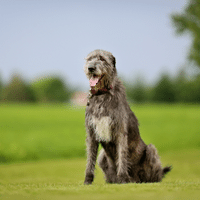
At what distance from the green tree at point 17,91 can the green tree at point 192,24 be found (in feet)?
251

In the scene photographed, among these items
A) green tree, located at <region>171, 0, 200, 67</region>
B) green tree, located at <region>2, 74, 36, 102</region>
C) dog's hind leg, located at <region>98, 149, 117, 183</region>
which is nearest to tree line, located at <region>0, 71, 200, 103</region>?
green tree, located at <region>2, 74, 36, 102</region>

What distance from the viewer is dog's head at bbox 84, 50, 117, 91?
17.5 feet

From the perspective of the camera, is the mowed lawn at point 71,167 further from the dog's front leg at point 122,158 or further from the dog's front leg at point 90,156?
the dog's front leg at point 122,158

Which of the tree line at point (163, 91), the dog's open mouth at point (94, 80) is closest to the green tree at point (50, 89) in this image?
the tree line at point (163, 91)

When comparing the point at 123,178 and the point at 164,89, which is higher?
the point at 164,89

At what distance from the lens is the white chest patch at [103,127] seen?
552 cm

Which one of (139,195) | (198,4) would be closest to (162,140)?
Answer: (198,4)

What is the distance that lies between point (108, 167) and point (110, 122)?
3.93 feet

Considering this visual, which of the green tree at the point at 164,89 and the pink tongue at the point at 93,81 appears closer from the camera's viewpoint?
the pink tongue at the point at 93,81

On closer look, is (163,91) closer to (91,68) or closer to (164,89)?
(164,89)

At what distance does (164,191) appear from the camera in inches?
167

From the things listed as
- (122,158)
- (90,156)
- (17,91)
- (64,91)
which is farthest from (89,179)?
(64,91)

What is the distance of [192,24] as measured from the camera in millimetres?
16062

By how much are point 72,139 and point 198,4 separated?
959 centimetres
